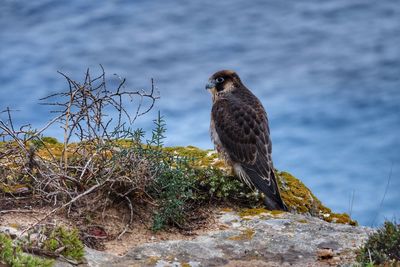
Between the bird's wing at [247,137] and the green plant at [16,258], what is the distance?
349 cm

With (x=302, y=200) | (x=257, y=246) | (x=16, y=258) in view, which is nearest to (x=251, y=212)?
(x=257, y=246)

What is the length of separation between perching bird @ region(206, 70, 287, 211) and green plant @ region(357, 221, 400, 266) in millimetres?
1757

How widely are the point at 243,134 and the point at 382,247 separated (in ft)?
9.69

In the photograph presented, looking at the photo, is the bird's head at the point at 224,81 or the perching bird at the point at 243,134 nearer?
the perching bird at the point at 243,134

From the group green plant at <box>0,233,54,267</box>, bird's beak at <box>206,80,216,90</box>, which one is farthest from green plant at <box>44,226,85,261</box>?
bird's beak at <box>206,80,216,90</box>

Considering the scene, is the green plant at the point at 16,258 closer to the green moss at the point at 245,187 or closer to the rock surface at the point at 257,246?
the rock surface at the point at 257,246

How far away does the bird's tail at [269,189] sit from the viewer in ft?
29.9

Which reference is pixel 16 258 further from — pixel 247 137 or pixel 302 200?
pixel 302 200

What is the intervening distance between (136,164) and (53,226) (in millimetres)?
1414

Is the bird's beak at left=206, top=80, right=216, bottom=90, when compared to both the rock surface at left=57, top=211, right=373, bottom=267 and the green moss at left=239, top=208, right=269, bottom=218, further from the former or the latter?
the rock surface at left=57, top=211, right=373, bottom=267

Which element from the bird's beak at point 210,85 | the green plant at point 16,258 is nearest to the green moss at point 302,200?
the bird's beak at point 210,85

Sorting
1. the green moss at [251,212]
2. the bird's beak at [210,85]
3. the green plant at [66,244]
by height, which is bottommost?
the green plant at [66,244]

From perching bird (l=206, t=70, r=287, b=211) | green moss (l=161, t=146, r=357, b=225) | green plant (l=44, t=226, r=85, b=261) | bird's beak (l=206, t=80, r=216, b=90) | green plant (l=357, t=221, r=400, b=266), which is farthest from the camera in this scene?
bird's beak (l=206, t=80, r=216, b=90)

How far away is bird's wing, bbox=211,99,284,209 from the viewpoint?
31.3 ft
